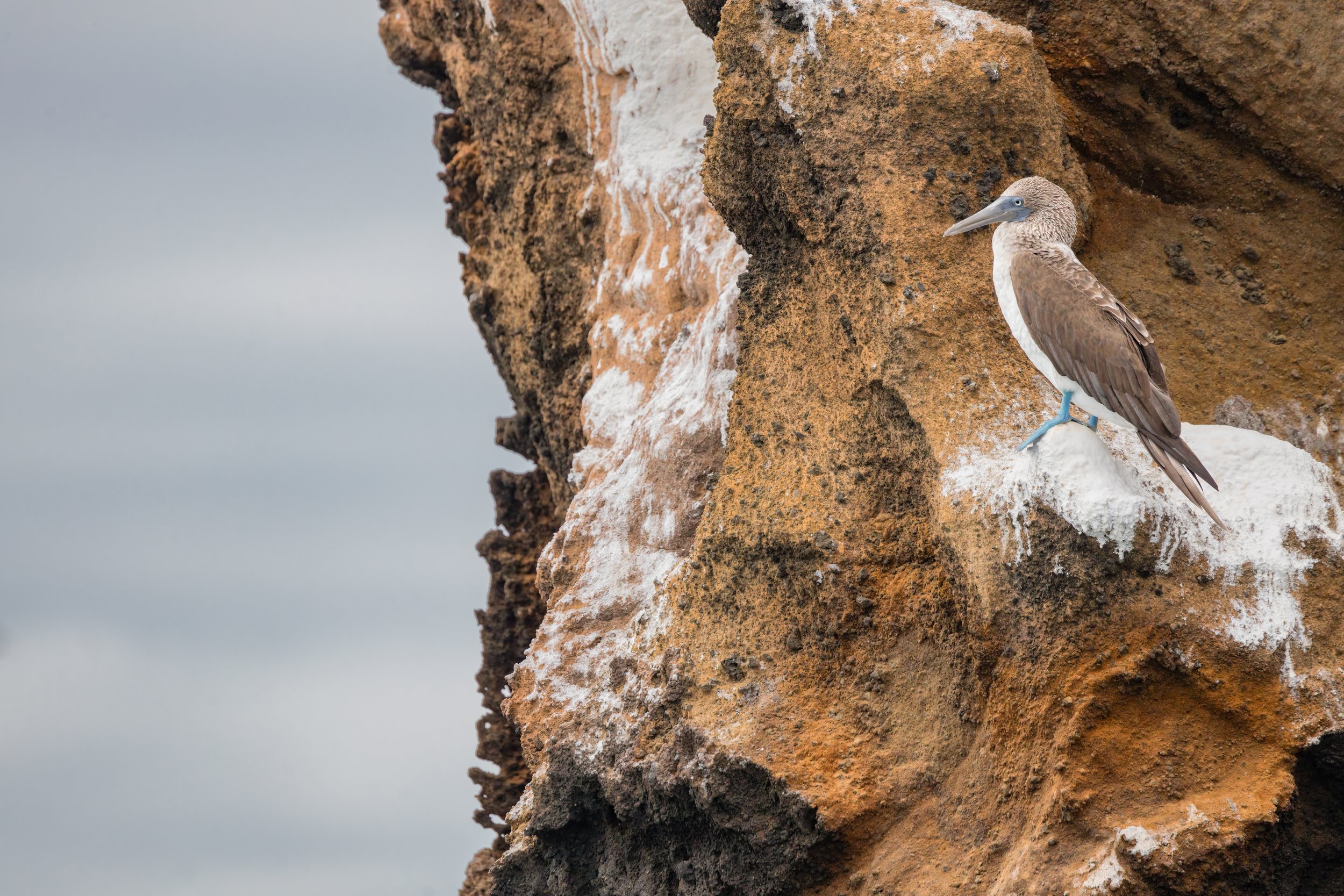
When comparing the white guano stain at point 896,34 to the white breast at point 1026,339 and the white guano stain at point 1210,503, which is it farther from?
the white guano stain at point 1210,503

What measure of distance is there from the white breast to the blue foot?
0.03m

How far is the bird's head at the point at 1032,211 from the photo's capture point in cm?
739

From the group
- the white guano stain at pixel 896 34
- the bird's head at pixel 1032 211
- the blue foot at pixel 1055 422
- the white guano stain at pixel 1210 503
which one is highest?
the white guano stain at pixel 896 34

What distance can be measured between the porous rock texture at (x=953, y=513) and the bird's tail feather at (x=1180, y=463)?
335 mm

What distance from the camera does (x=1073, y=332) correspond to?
6.88m

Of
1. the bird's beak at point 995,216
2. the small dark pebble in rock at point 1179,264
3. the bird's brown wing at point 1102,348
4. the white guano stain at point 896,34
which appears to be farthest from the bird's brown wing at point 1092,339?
the small dark pebble in rock at point 1179,264

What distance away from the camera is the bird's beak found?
7.43 meters

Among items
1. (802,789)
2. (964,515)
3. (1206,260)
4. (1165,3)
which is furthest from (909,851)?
(1165,3)

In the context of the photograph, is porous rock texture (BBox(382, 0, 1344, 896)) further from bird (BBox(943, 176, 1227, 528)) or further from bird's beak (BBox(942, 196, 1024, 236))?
bird's beak (BBox(942, 196, 1024, 236))

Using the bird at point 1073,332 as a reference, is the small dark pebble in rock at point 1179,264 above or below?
above

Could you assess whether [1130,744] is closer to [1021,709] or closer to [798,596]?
[1021,709]

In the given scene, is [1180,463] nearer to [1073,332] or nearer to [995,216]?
[1073,332]

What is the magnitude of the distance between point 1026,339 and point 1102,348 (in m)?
0.42

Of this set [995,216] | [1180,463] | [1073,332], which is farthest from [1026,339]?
[1180,463]
